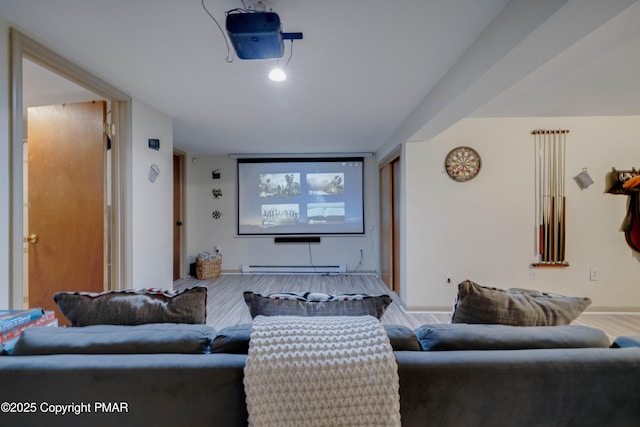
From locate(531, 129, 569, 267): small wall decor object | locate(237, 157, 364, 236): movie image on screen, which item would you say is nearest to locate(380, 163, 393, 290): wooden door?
locate(237, 157, 364, 236): movie image on screen

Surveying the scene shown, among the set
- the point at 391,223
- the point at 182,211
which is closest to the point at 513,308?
the point at 391,223

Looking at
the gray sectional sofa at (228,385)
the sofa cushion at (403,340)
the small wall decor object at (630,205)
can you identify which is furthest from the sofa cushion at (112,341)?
the small wall decor object at (630,205)

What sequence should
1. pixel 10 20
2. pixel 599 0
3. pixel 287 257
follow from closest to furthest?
pixel 599 0, pixel 10 20, pixel 287 257

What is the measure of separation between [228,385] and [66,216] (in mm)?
2339

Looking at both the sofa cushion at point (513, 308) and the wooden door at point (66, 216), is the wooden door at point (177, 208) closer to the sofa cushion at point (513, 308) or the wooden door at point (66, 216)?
the wooden door at point (66, 216)

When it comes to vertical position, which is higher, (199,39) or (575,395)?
(199,39)

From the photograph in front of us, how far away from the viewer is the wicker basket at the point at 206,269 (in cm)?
452

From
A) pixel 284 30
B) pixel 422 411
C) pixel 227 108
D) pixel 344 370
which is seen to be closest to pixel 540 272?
pixel 422 411

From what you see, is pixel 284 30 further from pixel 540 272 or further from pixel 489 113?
pixel 540 272

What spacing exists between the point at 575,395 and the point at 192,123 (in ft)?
11.9

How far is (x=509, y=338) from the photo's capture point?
0.93 m

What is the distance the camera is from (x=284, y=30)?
1485 mm

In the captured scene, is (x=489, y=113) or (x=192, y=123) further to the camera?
(x=192, y=123)

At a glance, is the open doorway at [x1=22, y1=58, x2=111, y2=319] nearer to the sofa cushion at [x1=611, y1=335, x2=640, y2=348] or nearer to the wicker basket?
the wicker basket
